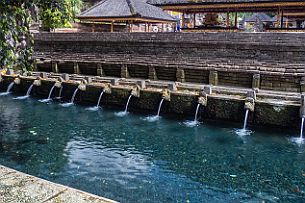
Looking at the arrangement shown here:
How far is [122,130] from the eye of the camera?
1152 centimetres

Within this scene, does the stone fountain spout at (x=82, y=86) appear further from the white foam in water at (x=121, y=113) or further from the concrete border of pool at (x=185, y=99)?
the white foam in water at (x=121, y=113)

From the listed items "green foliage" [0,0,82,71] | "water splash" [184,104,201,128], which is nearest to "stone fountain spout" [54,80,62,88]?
"water splash" [184,104,201,128]

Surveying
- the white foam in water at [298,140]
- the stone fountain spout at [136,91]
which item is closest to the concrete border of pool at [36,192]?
the white foam in water at [298,140]

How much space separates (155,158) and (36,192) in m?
5.25

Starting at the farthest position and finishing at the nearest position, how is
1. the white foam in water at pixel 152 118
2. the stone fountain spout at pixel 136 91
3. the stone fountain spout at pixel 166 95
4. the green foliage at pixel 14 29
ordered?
1. the stone fountain spout at pixel 136 91
2. the stone fountain spout at pixel 166 95
3. the white foam in water at pixel 152 118
4. the green foliage at pixel 14 29

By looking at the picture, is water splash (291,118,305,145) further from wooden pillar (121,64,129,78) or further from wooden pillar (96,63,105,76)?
wooden pillar (96,63,105,76)

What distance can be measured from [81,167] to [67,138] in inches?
103

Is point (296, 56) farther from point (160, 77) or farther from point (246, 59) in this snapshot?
point (160, 77)

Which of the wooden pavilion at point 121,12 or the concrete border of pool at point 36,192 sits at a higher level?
the wooden pavilion at point 121,12

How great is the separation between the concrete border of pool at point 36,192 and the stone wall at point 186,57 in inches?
478

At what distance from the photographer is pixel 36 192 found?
405 centimetres

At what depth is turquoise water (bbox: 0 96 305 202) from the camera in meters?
7.06

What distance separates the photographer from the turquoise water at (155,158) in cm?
706

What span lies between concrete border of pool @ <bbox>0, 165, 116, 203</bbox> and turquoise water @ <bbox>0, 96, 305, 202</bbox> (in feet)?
8.63
